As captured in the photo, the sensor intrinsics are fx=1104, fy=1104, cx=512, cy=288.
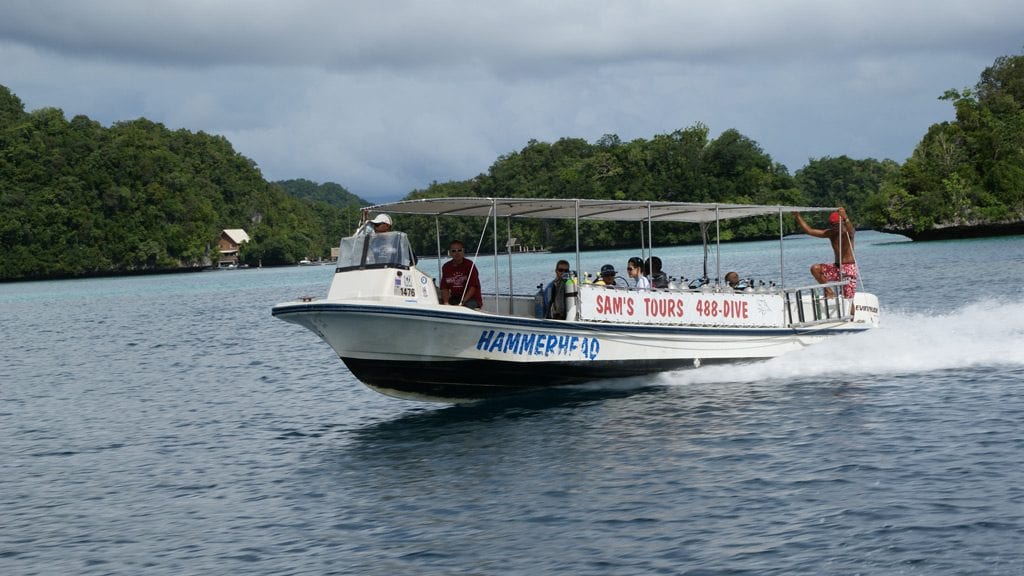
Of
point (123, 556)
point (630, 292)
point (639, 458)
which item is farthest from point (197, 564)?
point (630, 292)

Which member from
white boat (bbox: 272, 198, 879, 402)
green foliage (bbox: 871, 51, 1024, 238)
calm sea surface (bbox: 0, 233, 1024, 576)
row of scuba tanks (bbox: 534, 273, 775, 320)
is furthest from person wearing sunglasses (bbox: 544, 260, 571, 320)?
green foliage (bbox: 871, 51, 1024, 238)

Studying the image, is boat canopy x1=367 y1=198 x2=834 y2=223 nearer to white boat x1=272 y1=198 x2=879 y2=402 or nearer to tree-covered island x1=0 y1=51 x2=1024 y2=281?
white boat x1=272 y1=198 x2=879 y2=402

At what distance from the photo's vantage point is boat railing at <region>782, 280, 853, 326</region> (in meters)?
19.9

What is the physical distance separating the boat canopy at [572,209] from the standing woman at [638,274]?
2.58 feet

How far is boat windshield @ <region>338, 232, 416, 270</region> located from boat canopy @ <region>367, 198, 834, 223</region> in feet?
2.43

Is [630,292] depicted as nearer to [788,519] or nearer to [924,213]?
[788,519]

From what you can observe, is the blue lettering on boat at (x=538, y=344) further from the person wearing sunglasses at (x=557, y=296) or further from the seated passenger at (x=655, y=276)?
the seated passenger at (x=655, y=276)

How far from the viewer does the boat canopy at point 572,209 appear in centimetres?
1667

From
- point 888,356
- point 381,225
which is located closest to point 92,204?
point 888,356

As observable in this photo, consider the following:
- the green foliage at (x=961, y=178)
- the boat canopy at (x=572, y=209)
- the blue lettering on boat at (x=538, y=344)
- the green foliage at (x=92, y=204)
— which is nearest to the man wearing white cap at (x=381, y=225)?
the boat canopy at (x=572, y=209)

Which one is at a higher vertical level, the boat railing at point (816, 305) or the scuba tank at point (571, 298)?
the scuba tank at point (571, 298)

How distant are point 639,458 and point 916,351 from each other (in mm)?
10072

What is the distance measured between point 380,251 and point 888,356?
10696mm

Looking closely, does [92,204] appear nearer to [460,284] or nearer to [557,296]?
[460,284]
